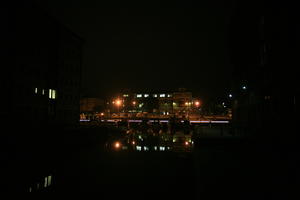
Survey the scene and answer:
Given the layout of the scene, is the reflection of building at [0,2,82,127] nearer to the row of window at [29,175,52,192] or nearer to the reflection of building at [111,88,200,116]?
the row of window at [29,175,52,192]

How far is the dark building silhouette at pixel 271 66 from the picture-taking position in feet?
54.6

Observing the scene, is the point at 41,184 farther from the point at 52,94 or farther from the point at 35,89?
the point at 52,94

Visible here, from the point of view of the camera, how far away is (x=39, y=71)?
3369 centimetres

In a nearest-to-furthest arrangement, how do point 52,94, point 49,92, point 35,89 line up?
point 35,89, point 49,92, point 52,94

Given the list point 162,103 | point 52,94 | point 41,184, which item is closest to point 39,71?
point 52,94

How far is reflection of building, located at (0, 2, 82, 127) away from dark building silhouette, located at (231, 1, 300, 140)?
26.4 m

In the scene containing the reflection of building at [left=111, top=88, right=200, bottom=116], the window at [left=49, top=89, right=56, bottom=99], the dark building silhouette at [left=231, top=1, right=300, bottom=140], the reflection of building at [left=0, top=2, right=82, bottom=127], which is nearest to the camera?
the dark building silhouette at [left=231, top=1, right=300, bottom=140]

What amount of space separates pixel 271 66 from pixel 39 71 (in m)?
30.3

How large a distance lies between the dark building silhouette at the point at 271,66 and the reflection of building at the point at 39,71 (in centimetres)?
2643

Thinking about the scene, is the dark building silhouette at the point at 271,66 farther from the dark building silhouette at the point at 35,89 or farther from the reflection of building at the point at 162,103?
the reflection of building at the point at 162,103

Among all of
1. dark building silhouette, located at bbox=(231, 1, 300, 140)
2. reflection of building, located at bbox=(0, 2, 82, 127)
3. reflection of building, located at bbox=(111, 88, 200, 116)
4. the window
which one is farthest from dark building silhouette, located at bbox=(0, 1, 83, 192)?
reflection of building, located at bbox=(111, 88, 200, 116)

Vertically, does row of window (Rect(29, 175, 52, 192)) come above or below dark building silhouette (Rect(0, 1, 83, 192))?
below

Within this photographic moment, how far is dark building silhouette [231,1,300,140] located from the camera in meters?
16.7

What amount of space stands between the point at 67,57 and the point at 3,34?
42.4 ft
